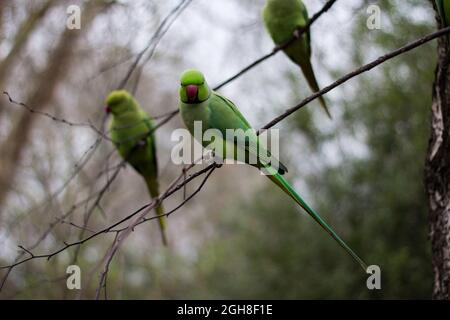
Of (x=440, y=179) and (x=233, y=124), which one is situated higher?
(x=233, y=124)

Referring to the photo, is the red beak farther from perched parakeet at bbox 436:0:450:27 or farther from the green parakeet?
perched parakeet at bbox 436:0:450:27

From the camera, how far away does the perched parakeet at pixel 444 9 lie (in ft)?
7.30

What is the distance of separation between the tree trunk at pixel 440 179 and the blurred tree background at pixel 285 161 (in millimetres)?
1522

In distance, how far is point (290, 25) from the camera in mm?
3309

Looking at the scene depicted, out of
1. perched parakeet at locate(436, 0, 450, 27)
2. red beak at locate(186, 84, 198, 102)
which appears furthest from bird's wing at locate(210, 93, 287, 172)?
perched parakeet at locate(436, 0, 450, 27)

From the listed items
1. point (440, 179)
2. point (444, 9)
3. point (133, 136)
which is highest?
point (133, 136)

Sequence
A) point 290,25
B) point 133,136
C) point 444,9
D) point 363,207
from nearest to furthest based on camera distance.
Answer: point 444,9
point 290,25
point 133,136
point 363,207

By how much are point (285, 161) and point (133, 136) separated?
2755 mm

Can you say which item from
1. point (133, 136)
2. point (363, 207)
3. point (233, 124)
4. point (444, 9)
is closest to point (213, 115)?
point (233, 124)

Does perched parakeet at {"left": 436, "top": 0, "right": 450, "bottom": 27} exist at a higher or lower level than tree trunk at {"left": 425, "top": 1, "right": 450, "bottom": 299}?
higher

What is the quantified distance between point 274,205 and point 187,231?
6.34 meters

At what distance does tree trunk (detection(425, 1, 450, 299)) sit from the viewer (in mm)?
2383

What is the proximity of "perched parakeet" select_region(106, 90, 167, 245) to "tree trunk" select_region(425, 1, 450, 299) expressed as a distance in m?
2.08

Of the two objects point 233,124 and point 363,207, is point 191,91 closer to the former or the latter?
point 233,124
